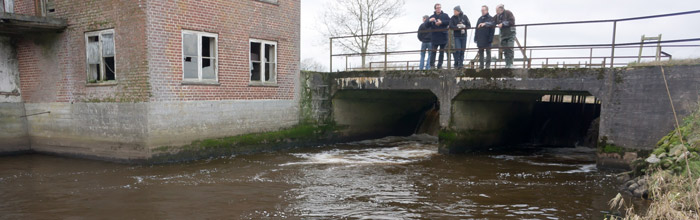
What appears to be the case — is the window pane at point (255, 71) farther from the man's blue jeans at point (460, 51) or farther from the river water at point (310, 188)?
the man's blue jeans at point (460, 51)

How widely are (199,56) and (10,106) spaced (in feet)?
18.0

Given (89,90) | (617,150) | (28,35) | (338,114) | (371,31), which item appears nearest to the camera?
(617,150)

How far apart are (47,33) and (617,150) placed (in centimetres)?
1355

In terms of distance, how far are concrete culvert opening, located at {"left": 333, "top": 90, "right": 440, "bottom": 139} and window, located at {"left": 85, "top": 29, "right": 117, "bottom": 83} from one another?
651cm

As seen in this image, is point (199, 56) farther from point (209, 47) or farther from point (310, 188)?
point (310, 188)

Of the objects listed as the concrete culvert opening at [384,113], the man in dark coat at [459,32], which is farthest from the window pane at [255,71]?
the man in dark coat at [459,32]

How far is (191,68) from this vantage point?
1075cm

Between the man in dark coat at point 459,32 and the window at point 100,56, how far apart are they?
8.26m

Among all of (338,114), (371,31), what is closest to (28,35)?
(338,114)

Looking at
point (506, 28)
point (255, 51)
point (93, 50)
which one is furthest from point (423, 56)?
point (93, 50)

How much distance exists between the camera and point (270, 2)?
12.4 m

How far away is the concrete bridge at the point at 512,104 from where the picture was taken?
9.26m

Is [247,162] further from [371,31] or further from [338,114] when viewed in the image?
[371,31]

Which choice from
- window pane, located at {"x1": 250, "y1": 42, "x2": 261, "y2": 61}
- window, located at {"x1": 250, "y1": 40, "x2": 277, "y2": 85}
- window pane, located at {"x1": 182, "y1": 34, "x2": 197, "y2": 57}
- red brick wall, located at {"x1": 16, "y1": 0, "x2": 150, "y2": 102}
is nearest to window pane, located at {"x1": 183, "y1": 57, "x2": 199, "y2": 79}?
window pane, located at {"x1": 182, "y1": 34, "x2": 197, "y2": 57}
